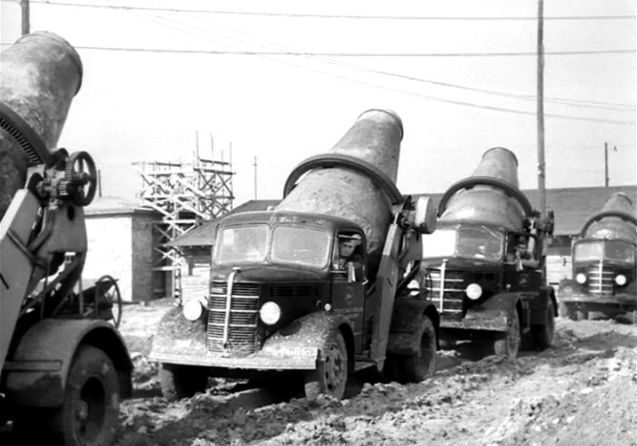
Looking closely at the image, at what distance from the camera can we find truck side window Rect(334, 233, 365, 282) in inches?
393

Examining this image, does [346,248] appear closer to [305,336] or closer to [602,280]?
[305,336]

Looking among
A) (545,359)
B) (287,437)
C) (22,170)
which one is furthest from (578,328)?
(22,170)

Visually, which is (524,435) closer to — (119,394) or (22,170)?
(119,394)

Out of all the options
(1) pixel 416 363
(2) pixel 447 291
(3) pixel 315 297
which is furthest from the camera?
(2) pixel 447 291

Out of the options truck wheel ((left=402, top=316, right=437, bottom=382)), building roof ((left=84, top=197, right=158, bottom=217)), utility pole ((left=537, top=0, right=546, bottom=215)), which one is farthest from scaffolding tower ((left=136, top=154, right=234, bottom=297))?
truck wheel ((left=402, top=316, right=437, bottom=382))

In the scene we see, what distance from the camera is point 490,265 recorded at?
14234 mm

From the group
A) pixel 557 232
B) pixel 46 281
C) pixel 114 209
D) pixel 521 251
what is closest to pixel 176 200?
pixel 114 209

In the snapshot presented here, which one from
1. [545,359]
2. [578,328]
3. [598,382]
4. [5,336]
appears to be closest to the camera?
[5,336]

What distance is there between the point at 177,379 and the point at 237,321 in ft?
3.51

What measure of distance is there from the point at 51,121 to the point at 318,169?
528cm

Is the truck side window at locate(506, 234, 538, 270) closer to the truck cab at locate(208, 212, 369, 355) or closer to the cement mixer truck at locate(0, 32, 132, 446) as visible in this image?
the truck cab at locate(208, 212, 369, 355)

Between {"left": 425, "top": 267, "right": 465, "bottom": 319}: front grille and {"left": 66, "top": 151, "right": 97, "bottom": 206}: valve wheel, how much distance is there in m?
7.23

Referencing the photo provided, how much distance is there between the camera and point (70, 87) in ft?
25.6

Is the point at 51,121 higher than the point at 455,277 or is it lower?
higher
